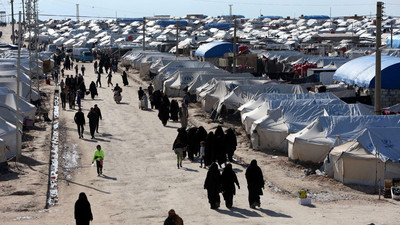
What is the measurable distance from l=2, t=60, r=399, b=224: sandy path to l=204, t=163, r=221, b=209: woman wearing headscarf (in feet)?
0.63

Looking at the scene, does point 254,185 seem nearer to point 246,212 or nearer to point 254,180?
point 254,180

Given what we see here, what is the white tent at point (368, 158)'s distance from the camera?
683 inches

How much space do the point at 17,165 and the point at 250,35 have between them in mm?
86267

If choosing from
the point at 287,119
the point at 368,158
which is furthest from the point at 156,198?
the point at 287,119

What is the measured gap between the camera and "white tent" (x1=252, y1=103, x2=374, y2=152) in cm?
2223

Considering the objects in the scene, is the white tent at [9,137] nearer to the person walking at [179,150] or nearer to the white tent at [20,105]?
the white tent at [20,105]

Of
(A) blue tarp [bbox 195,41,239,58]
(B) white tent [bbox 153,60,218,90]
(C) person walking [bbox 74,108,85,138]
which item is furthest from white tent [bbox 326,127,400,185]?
(A) blue tarp [bbox 195,41,239,58]

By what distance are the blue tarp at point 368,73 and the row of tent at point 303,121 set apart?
2.29 meters

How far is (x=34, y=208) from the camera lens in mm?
15734

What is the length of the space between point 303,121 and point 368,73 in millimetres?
7865

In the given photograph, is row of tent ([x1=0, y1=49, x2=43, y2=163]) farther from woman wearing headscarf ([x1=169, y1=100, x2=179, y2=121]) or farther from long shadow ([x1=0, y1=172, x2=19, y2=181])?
woman wearing headscarf ([x1=169, y1=100, x2=179, y2=121])

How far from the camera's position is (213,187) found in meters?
15.1

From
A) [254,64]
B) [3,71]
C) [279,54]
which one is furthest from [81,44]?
[3,71]

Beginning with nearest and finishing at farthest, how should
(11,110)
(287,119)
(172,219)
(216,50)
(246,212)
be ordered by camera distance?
(172,219) → (246,212) → (287,119) → (11,110) → (216,50)
